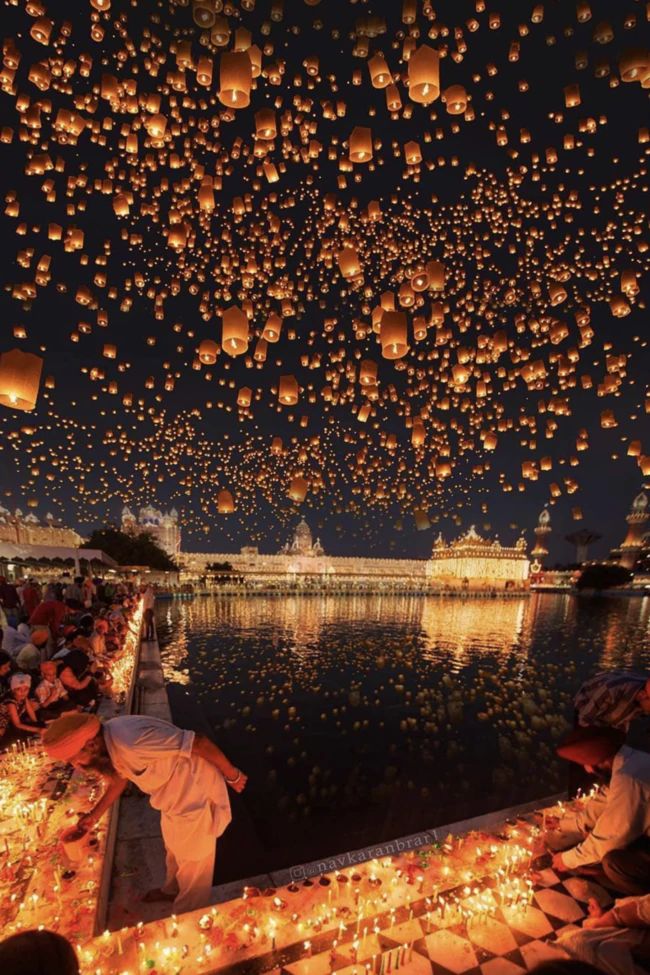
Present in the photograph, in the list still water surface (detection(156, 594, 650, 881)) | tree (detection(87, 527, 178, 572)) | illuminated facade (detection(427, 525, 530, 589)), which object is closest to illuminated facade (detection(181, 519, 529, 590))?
illuminated facade (detection(427, 525, 530, 589))

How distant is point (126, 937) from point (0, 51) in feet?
34.4

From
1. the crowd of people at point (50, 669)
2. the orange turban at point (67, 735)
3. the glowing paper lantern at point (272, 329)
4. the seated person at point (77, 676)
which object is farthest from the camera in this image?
the glowing paper lantern at point (272, 329)

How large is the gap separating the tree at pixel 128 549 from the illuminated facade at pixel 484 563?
81906mm

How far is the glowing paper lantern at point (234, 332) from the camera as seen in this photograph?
20.8ft

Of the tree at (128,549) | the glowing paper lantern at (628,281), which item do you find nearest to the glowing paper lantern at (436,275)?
the glowing paper lantern at (628,281)

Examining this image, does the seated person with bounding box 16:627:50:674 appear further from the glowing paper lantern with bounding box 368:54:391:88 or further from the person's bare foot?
the glowing paper lantern with bounding box 368:54:391:88

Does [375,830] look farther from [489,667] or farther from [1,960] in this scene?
[489,667]

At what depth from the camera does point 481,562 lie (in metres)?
130

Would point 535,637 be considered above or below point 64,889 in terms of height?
below

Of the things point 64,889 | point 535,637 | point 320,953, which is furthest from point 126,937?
point 535,637

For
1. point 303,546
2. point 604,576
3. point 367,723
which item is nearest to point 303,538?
point 303,546

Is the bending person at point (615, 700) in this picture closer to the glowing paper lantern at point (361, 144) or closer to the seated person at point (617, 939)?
the seated person at point (617, 939)

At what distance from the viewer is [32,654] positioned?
7727 mm

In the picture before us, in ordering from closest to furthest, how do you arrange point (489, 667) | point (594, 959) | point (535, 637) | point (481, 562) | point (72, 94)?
point (594, 959) < point (72, 94) < point (489, 667) < point (535, 637) < point (481, 562)
